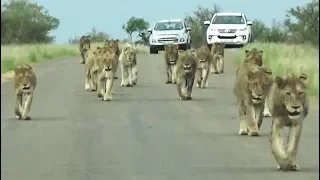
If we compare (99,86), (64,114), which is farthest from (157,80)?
(64,114)

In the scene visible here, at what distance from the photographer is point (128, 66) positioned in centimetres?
2584

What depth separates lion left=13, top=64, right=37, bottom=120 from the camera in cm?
1777

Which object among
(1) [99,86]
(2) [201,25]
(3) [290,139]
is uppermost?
(3) [290,139]

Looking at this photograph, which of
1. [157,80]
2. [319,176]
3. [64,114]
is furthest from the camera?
[157,80]

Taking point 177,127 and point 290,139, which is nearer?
point 290,139

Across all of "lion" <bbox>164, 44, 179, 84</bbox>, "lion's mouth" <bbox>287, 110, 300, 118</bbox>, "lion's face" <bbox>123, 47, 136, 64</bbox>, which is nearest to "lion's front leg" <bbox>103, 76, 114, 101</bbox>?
"lion's face" <bbox>123, 47, 136, 64</bbox>

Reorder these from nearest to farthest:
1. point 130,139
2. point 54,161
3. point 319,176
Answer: point 319,176
point 54,161
point 130,139

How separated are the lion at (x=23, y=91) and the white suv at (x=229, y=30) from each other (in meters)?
21.7

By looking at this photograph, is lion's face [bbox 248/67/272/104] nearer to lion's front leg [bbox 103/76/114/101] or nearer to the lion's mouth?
the lion's mouth

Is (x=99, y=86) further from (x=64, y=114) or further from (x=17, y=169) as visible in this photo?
(x=17, y=169)

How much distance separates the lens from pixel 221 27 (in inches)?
1582

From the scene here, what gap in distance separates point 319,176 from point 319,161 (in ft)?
3.70

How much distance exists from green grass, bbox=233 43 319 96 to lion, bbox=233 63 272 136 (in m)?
6.16

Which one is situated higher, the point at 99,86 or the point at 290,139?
the point at 290,139
